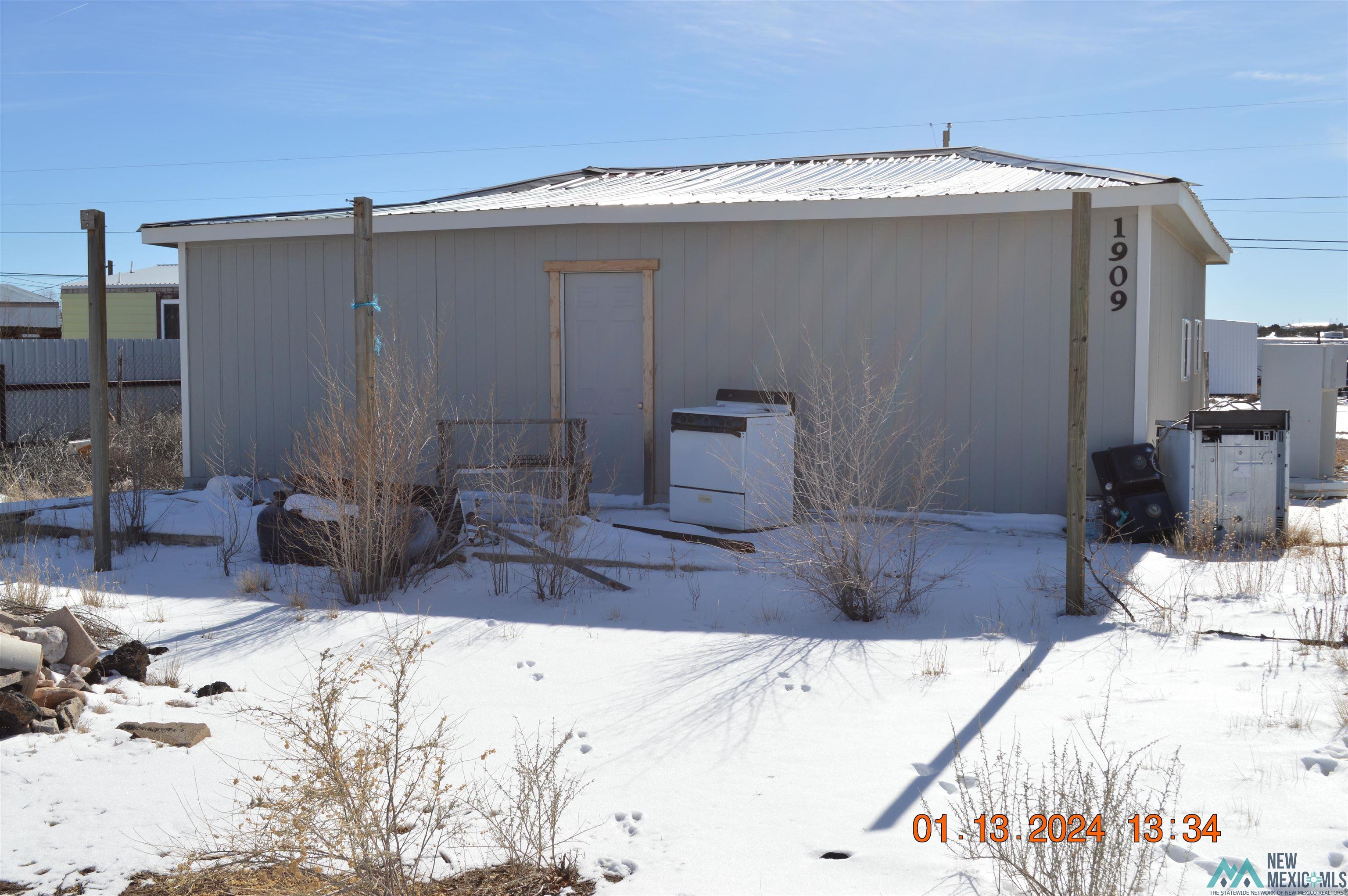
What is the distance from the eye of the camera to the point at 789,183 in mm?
11234

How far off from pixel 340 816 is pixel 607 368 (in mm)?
7156

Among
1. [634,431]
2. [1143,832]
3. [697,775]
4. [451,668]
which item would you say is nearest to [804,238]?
[634,431]

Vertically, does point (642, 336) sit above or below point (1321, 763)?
above

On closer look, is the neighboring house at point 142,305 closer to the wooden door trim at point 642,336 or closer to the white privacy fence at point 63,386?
the white privacy fence at point 63,386

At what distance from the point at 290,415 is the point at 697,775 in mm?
8141

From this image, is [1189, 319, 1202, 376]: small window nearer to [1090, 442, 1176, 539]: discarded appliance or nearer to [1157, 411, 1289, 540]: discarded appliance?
[1157, 411, 1289, 540]: discarded appliance

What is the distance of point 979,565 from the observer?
748 centimetres

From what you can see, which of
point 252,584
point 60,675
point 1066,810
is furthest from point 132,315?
point 1066,810

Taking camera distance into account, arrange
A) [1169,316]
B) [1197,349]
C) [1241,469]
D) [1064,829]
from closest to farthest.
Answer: [1064,829] → [1241,469] → [1169,316] → [1197,349]

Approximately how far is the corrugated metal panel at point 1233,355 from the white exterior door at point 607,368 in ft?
84.0

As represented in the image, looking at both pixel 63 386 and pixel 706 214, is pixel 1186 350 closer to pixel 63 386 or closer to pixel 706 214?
pixel 706 214

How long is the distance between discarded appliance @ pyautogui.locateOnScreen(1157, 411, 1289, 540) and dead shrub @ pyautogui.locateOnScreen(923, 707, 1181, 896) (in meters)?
4.49

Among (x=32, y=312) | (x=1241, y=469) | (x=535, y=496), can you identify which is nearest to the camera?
(x=535, y=496)

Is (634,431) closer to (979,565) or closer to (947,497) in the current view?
(947,497)
